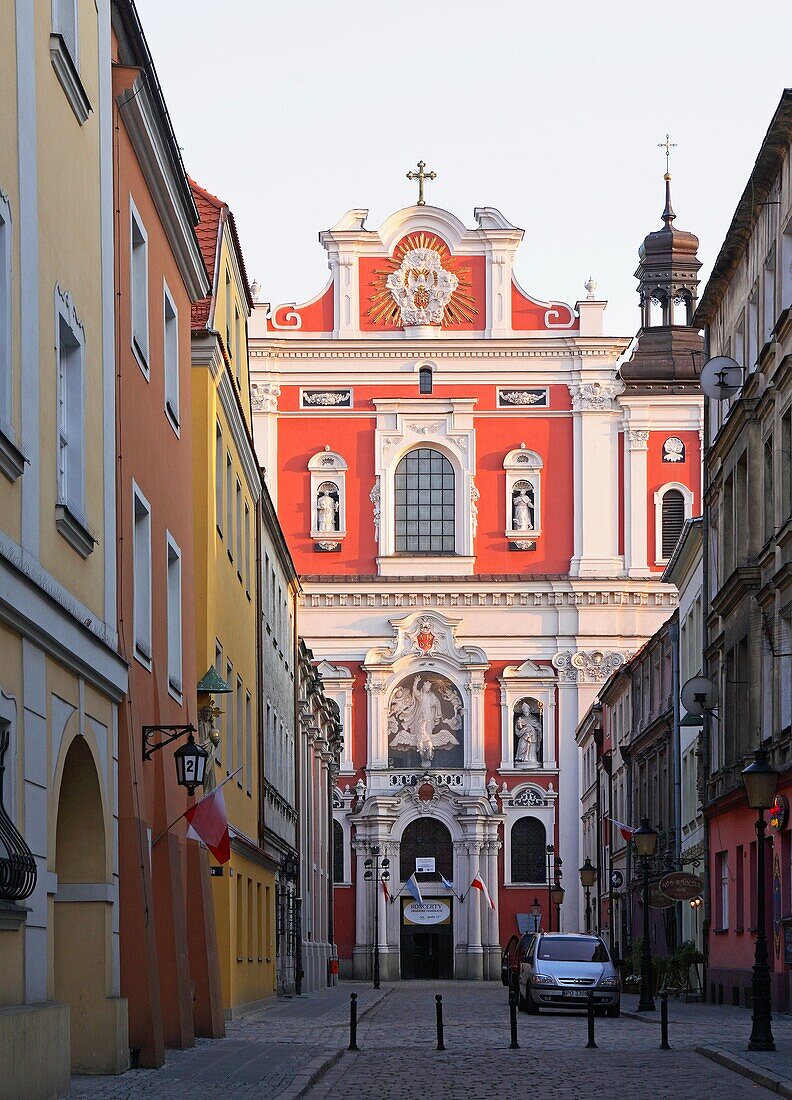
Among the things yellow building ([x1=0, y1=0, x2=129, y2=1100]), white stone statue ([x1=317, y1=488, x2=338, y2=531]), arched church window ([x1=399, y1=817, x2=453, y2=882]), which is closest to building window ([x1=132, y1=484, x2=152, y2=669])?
yellow building ([x1=0, y1=0, x2=129, y2=1100])

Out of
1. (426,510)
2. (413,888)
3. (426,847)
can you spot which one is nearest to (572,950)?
(413,888)

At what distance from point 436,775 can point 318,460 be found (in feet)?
39.3

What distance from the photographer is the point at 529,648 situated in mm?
72625

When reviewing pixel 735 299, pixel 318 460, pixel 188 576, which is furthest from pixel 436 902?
pixel 188 576

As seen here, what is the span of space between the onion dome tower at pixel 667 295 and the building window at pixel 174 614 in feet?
177

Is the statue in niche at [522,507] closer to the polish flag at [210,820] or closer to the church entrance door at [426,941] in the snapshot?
the church entrance door at [426,941]

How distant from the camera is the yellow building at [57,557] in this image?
12.6 metres

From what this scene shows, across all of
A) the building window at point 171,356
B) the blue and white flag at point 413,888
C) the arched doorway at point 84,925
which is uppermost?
the building window at point 171,356

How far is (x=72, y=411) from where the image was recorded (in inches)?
600

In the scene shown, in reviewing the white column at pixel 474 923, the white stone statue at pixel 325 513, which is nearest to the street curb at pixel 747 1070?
the white column at pixel 474 923

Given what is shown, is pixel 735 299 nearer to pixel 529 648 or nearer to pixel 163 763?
pixel 163 763

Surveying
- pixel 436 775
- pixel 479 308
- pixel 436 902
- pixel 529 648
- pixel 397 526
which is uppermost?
pixel 479 308

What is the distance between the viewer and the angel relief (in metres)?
72.2

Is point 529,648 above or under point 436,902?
above
